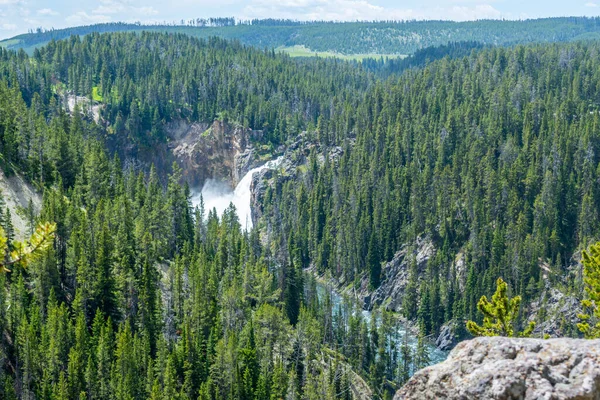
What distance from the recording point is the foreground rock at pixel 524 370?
1911 cm

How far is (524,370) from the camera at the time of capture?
19.6 metres

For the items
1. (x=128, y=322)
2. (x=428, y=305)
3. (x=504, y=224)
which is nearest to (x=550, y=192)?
(x=504, y=224)

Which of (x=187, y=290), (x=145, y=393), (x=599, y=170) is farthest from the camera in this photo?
(x=599, y=170)

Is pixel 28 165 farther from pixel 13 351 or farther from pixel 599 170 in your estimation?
pixel 599 170

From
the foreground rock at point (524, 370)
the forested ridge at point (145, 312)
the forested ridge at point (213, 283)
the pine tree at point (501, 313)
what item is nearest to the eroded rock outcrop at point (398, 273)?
the forested ridge at point (213, 283)

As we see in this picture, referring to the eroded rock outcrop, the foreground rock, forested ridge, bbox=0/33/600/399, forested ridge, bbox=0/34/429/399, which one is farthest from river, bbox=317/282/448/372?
the foreground rock

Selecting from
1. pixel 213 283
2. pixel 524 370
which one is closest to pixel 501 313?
pixel 524 370

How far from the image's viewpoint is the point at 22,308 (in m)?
95.2

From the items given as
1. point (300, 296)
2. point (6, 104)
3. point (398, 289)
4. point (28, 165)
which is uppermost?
Result: point (6, 104)

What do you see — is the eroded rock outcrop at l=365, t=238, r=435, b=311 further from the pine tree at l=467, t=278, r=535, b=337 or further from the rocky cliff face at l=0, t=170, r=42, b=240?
the pine tree at l=467, t=278, r=535, b=337

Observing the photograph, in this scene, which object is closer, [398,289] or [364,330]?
[364,330]

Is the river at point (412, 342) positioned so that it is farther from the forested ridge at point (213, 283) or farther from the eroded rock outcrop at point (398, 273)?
the eroded rock outcrop at point (398, 273)

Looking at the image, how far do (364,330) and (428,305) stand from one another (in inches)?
1666

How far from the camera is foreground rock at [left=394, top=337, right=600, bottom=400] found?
19109 mm
